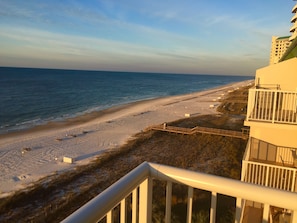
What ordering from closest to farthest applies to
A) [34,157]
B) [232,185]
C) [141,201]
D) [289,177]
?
[232,185] → [141,201] → [289,177] → [34,157]

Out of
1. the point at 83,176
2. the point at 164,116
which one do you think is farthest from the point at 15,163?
the point at 164,116

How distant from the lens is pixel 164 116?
30031 mm

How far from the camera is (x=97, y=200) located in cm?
126

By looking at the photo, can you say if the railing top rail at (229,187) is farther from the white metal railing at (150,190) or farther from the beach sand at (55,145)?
the beach sand at (55,145)

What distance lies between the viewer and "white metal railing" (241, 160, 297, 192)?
653 cm

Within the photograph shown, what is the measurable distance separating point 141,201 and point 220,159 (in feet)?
48.0

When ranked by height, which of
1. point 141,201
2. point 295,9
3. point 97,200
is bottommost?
point 141,201

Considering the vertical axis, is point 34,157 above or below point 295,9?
below

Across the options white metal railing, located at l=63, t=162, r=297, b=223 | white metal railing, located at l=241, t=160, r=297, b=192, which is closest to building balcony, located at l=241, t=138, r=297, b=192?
white metal railing, located at l=241, t=160, r=297, b=192

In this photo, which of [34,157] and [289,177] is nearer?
[289,177]

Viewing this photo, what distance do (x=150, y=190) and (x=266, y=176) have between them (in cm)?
593

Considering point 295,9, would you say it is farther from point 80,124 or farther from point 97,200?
point 97,200

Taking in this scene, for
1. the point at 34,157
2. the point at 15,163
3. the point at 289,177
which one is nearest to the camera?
the point at 289,177

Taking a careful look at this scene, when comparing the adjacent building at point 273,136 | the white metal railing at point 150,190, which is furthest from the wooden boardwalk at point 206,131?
the white metal railing at point 150,190
